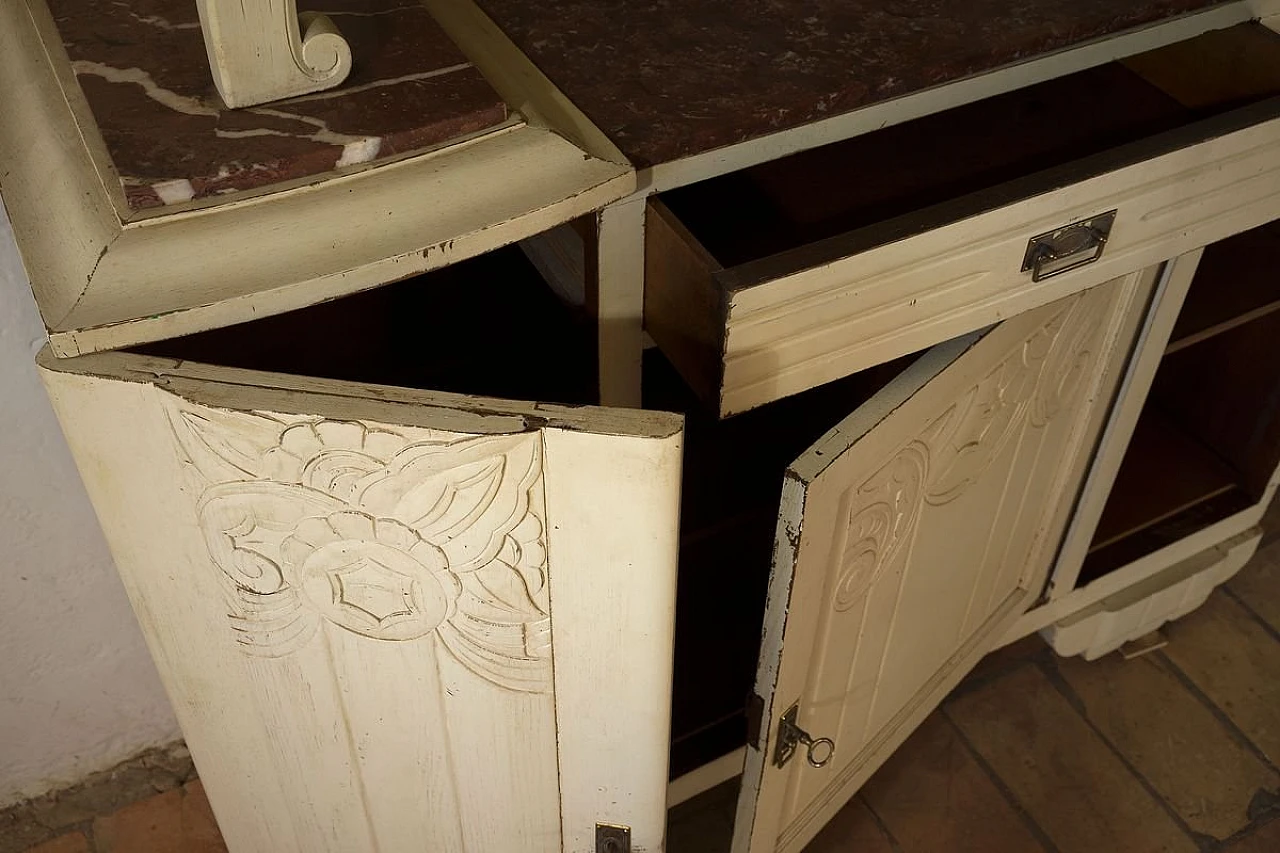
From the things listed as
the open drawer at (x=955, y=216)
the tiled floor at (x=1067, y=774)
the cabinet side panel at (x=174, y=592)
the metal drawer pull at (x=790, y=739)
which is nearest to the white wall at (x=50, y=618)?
the tiled floor at (x=1067, y=774)

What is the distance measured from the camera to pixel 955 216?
870 millimetres

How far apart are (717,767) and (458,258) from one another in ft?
2.42

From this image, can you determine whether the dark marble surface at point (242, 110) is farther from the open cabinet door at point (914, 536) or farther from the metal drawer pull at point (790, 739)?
the metal drawer pull at point (790, 739)

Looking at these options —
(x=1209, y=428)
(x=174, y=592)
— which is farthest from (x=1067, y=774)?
(x=174, y=592)

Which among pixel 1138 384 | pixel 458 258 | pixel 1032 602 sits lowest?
pixel 1032 602

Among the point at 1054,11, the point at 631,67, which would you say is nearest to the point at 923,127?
A: the point at 1054,11

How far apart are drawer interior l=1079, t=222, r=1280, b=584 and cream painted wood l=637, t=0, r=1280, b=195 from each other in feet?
1.29

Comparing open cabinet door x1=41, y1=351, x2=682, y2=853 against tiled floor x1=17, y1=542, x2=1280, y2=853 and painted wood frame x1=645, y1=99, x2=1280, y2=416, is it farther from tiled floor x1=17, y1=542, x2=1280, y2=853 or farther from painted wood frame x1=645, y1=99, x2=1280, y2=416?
tiled floor x1=17, y1=542, x2=1280, y2=853

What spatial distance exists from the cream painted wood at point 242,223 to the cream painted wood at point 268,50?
76 mm

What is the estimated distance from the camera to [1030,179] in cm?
90

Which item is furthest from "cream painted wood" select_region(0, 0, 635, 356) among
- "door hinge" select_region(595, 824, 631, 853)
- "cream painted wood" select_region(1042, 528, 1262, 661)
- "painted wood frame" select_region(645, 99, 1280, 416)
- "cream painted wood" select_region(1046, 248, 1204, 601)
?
"cream painted wood" select_region(1042, 528, 1262, 661)

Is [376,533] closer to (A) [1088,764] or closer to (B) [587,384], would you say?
(B) [587,384]

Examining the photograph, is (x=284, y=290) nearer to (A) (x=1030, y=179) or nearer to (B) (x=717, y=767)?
(A) (x=1030, y=179)

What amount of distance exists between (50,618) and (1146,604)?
1302 mm
